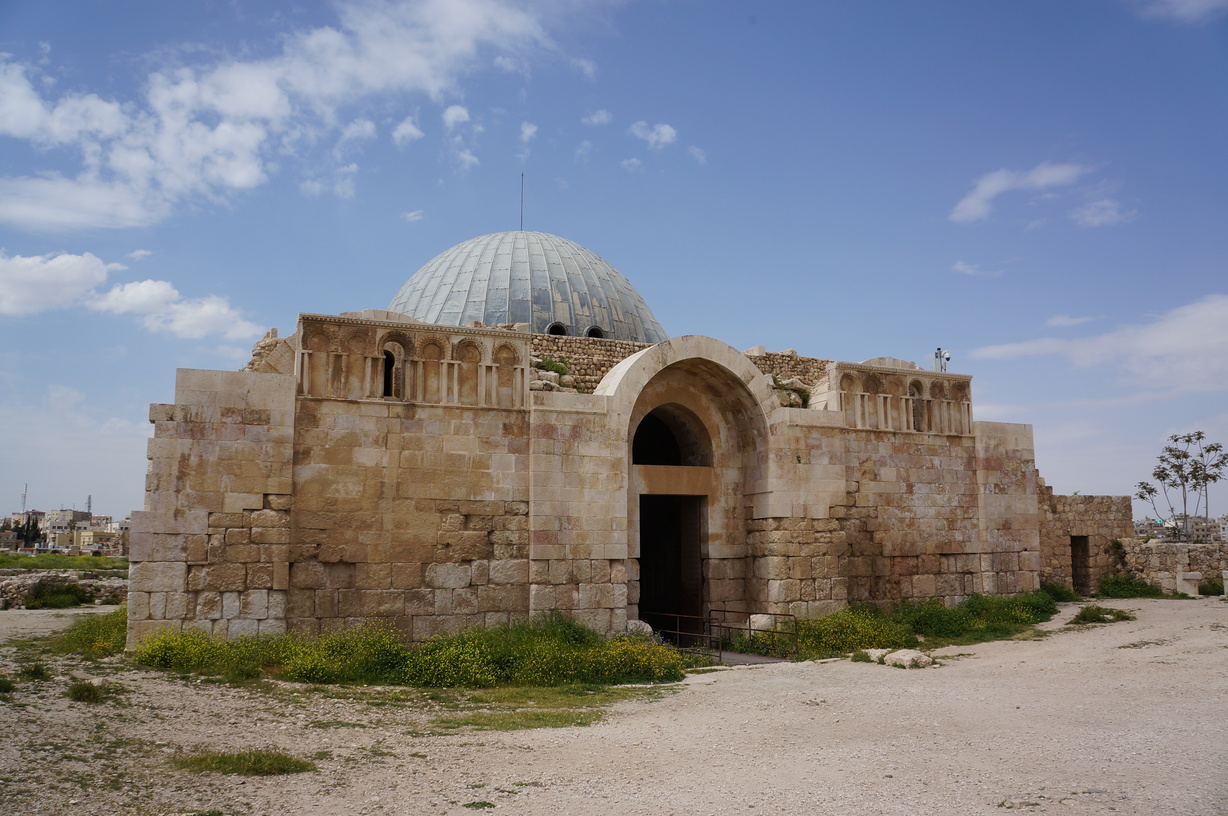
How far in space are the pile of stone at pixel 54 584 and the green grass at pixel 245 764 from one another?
549 inches

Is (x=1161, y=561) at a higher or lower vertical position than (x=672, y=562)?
lower

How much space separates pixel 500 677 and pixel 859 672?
4817 mm

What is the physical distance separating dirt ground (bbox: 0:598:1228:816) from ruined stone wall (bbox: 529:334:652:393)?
5.66 meters

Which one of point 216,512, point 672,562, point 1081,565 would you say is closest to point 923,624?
point 672,562

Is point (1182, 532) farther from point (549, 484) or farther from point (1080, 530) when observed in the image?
point (549, 484)

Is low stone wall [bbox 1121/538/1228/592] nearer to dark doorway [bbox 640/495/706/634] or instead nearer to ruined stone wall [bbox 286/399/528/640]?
dark doorway [bbox 640/495/706/634]

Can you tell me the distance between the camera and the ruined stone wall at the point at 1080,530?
18422mm

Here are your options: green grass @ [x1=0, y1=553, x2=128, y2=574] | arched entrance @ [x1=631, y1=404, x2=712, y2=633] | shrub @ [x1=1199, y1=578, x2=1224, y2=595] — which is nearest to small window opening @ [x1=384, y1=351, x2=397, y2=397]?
arched entrance @ [x1=631, y1=404, x2=712, y2=633]

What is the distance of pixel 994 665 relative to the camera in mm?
11641

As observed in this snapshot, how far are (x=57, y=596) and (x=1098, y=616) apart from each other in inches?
904

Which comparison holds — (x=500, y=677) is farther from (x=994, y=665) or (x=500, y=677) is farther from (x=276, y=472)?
(x=994, y=665)

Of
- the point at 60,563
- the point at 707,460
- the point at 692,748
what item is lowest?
the point at 60,563

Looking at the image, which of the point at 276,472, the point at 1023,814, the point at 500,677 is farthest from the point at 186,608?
the point at 1023,814

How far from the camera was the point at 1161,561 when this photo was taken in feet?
63.4
